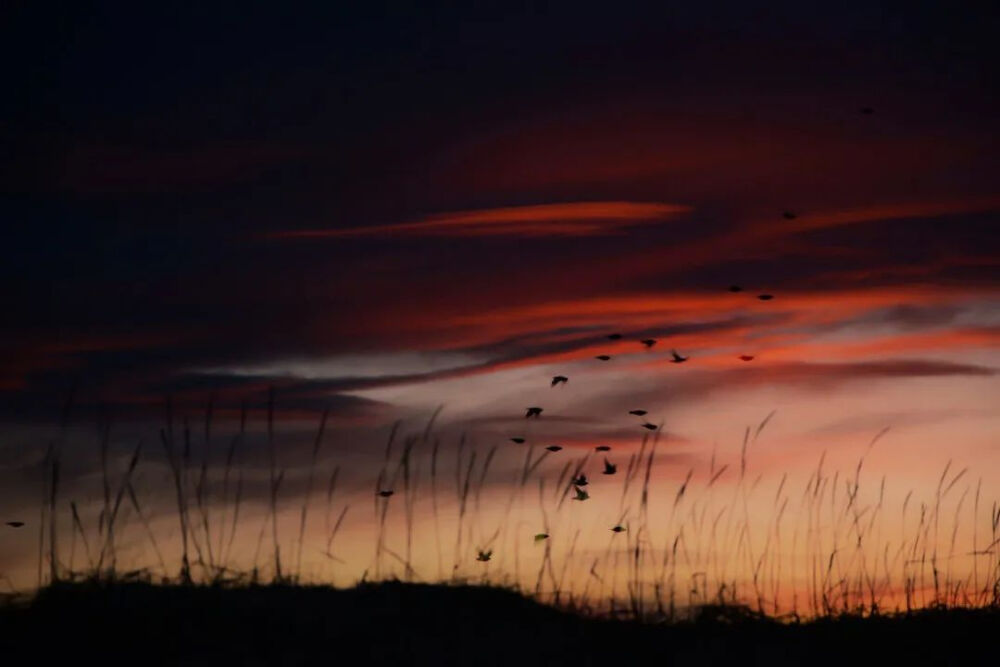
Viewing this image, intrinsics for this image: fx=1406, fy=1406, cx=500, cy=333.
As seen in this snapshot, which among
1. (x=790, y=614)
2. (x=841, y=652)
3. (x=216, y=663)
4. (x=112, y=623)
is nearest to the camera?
(x=216, y=663)

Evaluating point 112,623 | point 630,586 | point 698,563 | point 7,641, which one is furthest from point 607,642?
point 7,641

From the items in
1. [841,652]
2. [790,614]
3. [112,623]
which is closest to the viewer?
[112,623]

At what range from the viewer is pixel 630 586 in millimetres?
6684

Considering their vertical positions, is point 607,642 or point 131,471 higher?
point 131,471

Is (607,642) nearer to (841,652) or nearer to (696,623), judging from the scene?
(696,623)

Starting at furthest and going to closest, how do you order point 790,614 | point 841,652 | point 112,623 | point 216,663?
point 790,614
point 841,652
point 112,623
point 216,663

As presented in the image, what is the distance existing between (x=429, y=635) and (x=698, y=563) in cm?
171

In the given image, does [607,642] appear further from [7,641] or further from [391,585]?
[7,641]

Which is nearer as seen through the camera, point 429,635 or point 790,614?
point 429,635

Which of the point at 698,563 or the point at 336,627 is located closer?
the point at 336,627

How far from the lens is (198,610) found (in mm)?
5934

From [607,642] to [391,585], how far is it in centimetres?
108

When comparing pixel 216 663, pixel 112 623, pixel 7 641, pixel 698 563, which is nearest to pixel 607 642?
pixel 698 563

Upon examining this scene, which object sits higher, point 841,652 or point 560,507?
point 560,507
